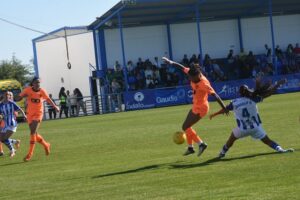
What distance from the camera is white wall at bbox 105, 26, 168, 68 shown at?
5059cm

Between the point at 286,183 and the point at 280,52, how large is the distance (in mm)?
42220

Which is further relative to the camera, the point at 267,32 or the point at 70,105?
the point at 267,32

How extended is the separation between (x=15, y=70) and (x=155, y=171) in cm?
8662

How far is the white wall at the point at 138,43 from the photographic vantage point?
50.6m

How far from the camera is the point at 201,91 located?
48.0 feet

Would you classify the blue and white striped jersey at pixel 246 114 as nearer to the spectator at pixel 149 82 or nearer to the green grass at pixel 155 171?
the green grass at pixel 155 171

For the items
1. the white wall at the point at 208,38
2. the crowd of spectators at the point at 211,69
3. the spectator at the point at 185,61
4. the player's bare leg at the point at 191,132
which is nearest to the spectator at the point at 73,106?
the crowd of spectators at the point at 211,69

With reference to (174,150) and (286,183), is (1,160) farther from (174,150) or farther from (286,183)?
(286,183)

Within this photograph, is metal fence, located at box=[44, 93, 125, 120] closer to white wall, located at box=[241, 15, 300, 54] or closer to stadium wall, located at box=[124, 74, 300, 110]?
stadium wall, located at box=[124, 74, 300, 110]

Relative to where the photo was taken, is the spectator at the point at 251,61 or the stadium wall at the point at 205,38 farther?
the stadium wall at the point at 205,38

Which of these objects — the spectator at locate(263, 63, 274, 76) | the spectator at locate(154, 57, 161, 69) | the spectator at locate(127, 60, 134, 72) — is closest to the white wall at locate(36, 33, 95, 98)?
the spectator at locate(127, 60, 134, 72)

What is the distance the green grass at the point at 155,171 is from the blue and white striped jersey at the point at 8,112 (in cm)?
108

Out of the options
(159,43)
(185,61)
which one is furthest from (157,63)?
(159,43)

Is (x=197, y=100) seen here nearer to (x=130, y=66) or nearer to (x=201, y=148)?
(x=201, y=148)
